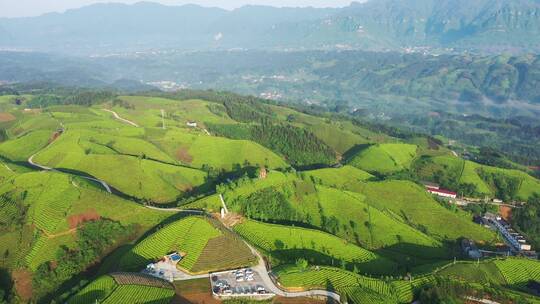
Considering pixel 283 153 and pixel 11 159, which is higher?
pixel 11 159

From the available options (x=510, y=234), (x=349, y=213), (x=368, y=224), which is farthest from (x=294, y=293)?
(x=510, y=234)

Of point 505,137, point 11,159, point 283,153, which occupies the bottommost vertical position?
point 505,137

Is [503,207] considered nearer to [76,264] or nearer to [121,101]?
[76,264]

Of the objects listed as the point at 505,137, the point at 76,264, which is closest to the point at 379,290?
the point at 76,264

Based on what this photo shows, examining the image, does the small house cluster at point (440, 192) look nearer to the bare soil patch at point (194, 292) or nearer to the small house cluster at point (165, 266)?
the small house cluster at point (165, 266)

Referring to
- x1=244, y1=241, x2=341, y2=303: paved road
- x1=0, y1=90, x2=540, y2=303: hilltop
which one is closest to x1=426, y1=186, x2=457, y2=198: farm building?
x1=0, y1=90, x2=540, y2=303: hilltop

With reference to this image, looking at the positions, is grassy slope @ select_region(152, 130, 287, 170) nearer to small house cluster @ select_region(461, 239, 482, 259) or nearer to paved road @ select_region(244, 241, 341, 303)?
small house cluster @ select_region(461, 239, 482, 259)
